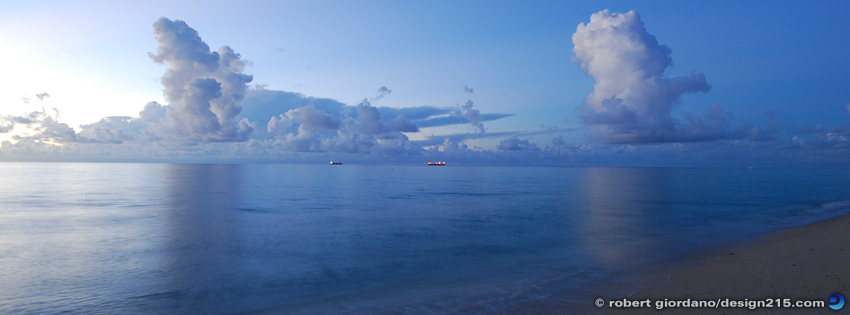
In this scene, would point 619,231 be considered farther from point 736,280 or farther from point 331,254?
point 331,254

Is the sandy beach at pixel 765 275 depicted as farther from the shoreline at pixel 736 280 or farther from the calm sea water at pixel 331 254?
the calm sea water at pixel 331 254

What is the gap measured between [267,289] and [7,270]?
10773mm

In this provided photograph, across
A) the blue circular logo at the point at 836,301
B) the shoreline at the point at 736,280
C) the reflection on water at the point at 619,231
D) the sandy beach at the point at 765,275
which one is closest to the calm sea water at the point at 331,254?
the reflection on water at the point at 619,231

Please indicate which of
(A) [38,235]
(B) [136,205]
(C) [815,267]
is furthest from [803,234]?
(B) [136,205]

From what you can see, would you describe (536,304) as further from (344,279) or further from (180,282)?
(180,282)

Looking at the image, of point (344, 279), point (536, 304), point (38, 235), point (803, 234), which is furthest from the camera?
point (38, 235)

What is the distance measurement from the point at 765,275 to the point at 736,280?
1.02 meters

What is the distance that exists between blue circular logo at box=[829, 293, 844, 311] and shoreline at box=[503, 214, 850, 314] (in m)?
0.12

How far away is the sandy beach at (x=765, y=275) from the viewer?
10352 mm

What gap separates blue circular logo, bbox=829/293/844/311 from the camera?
901 cm

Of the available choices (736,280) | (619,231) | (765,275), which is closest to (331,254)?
(736,280)

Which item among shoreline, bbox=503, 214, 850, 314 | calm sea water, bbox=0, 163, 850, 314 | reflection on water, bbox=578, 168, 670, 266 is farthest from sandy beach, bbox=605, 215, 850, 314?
reflection on water, bbox=578, 168, 670, 266

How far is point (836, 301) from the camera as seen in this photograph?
930 centimetres

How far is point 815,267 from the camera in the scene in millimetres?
12891
